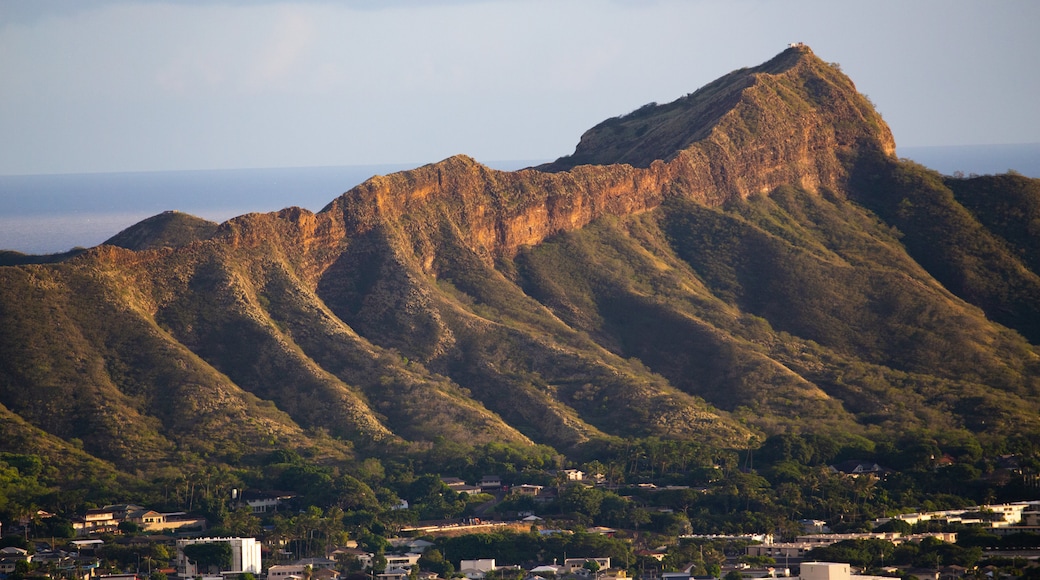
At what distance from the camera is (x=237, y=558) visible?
129m

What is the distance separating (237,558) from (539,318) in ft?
160

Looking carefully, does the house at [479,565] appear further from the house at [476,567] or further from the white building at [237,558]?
the white building at [237,558]

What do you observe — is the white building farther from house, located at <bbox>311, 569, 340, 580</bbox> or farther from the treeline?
the treeline

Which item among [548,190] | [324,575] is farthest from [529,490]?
[548,190]

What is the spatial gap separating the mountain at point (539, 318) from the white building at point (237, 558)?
1624cm

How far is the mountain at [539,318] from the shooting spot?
503ft

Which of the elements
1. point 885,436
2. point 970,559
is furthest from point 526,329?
point 970,559

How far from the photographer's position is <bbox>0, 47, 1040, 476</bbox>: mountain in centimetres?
15338

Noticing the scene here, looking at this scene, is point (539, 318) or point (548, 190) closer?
point (539, 318)

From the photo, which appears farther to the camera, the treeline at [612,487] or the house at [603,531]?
the treeline at [612,487]

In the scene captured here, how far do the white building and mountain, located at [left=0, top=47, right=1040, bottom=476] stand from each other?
16236mm

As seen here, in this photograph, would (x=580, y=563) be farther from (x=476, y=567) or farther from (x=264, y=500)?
(x=264, y=500)

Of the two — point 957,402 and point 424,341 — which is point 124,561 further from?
point 957,402

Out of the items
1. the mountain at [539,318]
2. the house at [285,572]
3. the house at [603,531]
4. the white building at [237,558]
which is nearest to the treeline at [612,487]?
the house at [603,531]
